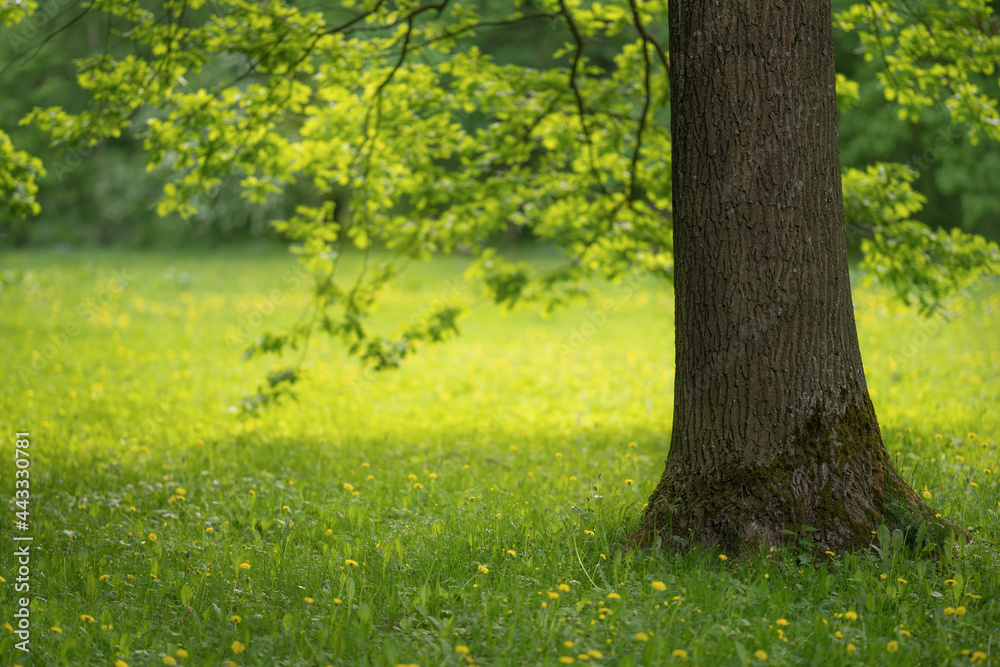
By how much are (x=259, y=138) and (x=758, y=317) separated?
13.8ft

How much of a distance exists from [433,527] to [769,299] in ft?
6.75

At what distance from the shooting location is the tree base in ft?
11.5

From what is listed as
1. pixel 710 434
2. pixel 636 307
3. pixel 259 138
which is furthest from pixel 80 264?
pixel 710 434

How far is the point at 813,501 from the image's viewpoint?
11.5ft

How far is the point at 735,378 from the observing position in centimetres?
355

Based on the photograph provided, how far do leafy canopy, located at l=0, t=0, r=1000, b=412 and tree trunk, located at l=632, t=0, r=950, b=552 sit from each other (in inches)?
77.2

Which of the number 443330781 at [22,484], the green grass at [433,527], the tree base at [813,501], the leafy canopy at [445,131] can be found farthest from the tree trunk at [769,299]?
the number 443330781 at [22,484]

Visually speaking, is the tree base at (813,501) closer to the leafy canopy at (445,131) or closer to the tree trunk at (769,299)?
the tree trunk at (769,299)

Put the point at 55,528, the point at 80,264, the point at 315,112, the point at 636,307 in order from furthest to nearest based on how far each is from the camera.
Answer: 1. the point at 80,264
2. the point at 636,307
3. the point at 315,112
4. the point at 55,528

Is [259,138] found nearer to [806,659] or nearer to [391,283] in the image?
[391,283]

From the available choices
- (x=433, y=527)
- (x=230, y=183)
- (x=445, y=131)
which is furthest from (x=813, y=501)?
(x=230, y=183)

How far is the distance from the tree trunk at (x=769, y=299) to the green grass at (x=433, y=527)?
20 centimetres

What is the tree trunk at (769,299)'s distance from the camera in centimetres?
351

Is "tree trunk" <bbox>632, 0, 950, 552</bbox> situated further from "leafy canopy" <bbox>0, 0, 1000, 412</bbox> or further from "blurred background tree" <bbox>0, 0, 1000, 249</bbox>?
"blurred background tree" <bbox>0, 0, 1000, 249</bbox>
